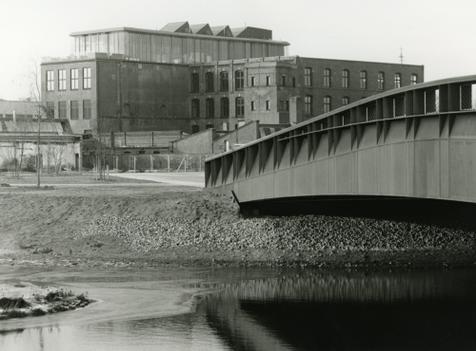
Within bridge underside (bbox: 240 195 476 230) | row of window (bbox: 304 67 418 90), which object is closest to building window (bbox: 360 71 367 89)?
row of window (bbox: 304 67 418 90)

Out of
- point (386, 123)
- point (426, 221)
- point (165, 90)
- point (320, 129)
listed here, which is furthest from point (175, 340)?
point (165, 90)

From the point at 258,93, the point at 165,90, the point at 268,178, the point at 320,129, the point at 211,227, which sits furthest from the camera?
the point at 165,90

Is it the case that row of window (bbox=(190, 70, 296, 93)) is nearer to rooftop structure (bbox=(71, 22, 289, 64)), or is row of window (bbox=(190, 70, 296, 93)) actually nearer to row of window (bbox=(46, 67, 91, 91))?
rooftop structure (bbox=(71, 22, 289, 64))

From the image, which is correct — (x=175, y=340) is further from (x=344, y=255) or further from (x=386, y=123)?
(x=344, y=255)

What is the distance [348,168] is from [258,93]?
92053 mm

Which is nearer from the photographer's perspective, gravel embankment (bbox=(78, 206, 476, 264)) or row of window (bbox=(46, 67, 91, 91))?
gravel embankment (bbox=(78, 206, 476, 264))

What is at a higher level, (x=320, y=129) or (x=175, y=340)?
(x=320, y=129)

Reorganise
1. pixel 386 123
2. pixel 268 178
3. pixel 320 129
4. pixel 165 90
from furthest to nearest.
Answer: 1. pixel 165 90
2. pixel 268 178
3. pixel 320 129
4. pixel 386 123

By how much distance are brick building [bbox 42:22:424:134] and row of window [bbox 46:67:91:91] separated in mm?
124

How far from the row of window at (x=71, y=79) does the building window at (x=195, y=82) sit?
47.6ft

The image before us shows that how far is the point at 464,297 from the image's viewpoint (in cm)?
3038

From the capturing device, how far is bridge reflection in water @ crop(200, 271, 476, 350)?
24328mm

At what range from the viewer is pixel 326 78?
417ft

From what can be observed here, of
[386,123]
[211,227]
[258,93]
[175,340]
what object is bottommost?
[175,340]
